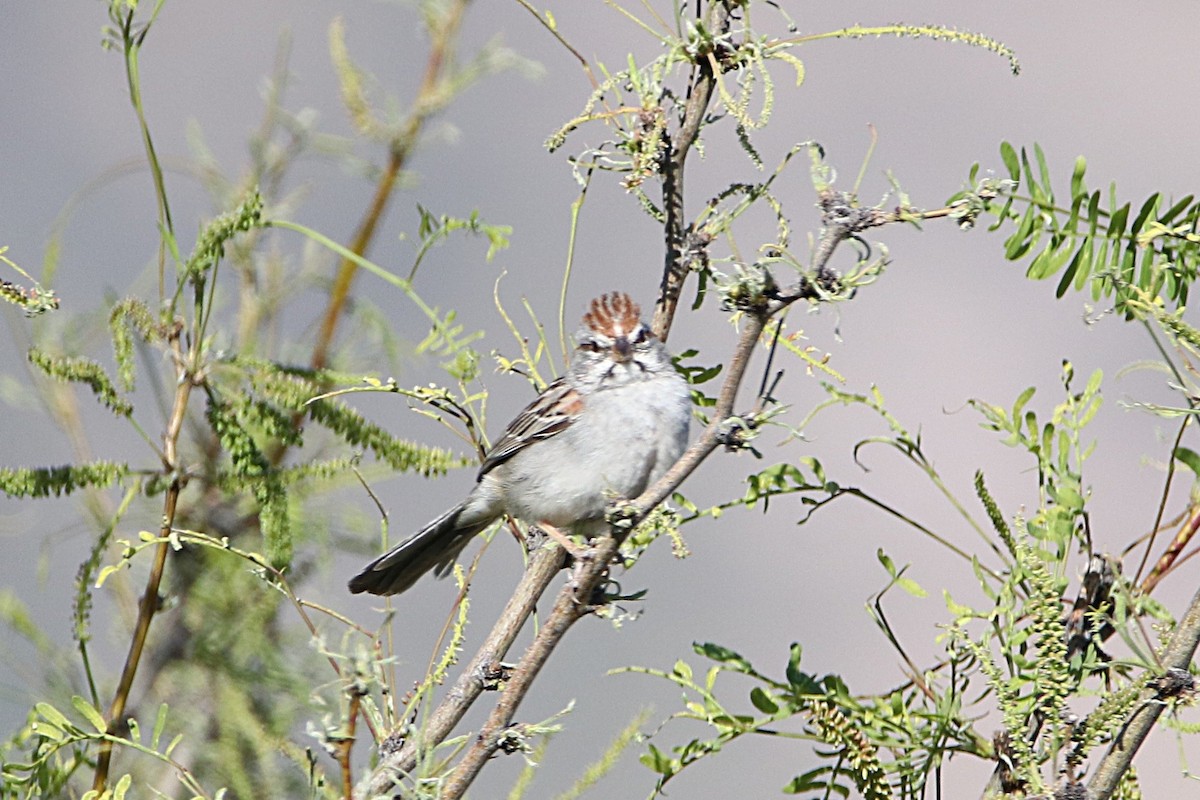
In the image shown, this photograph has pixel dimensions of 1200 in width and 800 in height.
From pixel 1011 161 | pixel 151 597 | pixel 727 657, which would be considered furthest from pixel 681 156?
pixel 151 597

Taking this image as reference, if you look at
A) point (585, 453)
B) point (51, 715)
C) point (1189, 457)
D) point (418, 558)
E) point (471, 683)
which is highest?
point (585, 453)

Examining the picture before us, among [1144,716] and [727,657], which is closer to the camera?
[1144,716]

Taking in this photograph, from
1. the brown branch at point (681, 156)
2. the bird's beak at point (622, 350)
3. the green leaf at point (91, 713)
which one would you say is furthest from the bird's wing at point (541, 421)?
the green leaf at point (91, 713)

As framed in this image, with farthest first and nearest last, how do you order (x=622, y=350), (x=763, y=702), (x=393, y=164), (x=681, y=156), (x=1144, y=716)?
(x=622, y=350), (x=393, y=164), (x=681, y=156), (x=763, y=702), (x=1144, y=716)

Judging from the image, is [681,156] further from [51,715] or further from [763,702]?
[51,715]

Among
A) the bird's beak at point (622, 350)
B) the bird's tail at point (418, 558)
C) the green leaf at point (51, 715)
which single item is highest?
the bird's beak at point (622, 350)

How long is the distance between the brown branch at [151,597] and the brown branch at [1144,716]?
0.94 m

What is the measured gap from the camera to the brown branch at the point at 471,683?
1229 mm

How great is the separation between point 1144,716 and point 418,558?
1.57 meters

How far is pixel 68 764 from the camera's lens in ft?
4.81

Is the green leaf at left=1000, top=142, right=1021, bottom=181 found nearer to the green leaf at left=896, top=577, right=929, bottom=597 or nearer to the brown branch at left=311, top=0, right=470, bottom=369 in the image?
the green leaf at left=896, top=577, right=929, bottom=597

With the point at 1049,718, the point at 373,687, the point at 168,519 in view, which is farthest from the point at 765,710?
the point at 168,519

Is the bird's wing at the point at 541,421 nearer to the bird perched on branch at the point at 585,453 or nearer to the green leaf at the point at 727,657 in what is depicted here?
the bird perched on branch at the point at 585,453

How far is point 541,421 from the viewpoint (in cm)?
290
